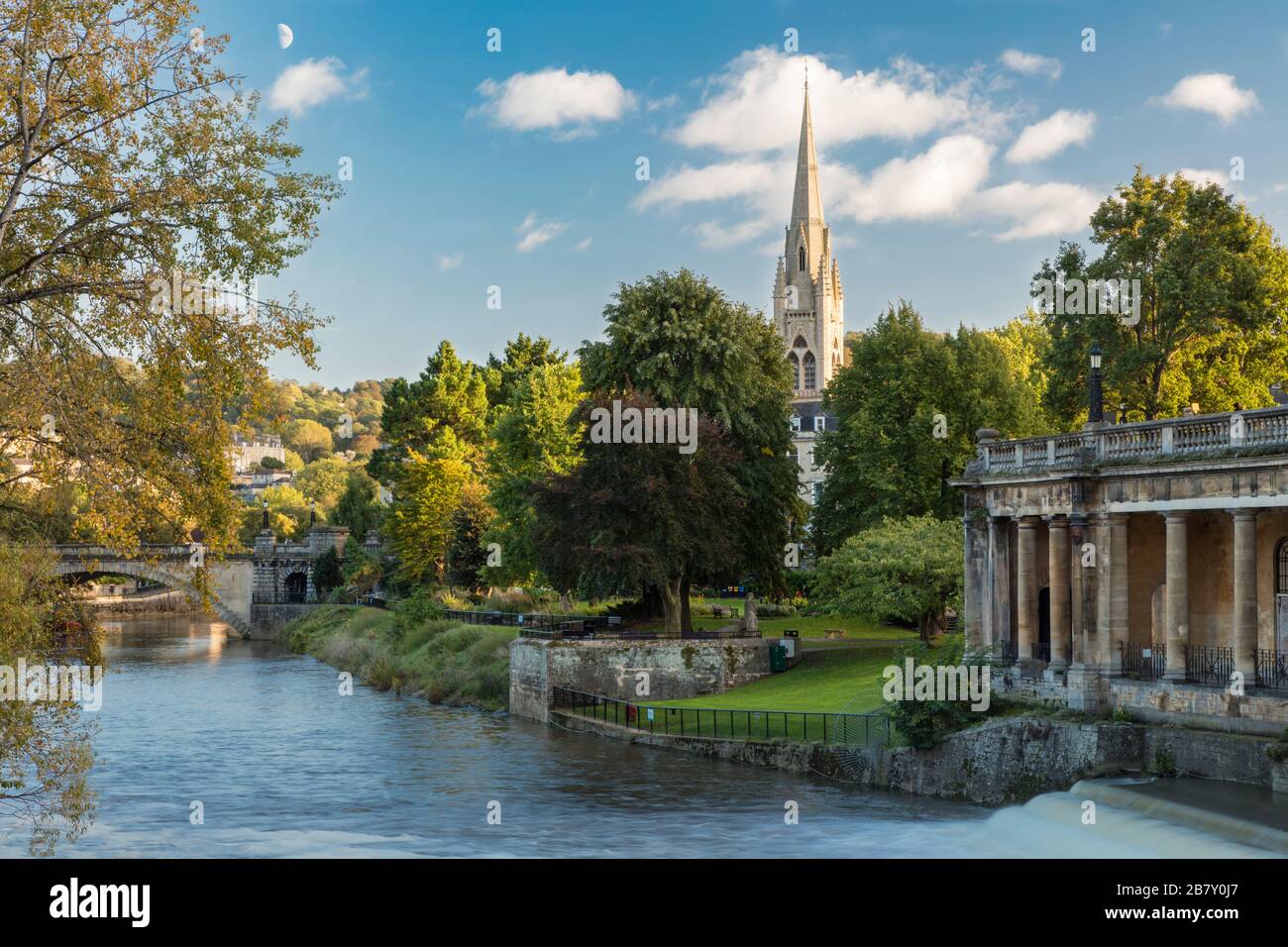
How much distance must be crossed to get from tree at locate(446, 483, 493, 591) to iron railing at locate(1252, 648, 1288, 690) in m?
52.5

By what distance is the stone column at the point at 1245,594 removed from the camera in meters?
30.2

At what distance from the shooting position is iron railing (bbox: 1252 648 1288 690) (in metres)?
30.2

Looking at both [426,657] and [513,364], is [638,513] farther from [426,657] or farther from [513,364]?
[513,364]

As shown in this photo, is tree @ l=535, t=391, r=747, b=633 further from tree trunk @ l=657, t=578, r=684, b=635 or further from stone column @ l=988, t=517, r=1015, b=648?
stone column @ l=988, t=517, r=1015, b=648

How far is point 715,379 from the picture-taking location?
5766 centimetres

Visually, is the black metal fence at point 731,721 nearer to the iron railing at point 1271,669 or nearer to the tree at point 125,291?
the iron railing at point 1271,669

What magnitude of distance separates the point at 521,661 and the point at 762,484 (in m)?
12.3

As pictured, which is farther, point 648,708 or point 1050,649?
point 648,708

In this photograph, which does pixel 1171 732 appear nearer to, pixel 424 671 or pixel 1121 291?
pixel 1121 291

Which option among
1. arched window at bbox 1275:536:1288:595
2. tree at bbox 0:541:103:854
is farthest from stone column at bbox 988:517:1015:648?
tree at bbox 0:541:103:854

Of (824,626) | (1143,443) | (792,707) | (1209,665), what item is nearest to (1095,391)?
(1143,443)

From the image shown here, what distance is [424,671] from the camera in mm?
62750

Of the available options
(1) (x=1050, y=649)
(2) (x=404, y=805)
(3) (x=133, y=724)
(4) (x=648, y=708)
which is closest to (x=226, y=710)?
(3) (x=133, y=724)

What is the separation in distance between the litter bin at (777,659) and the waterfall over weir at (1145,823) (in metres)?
22.4
